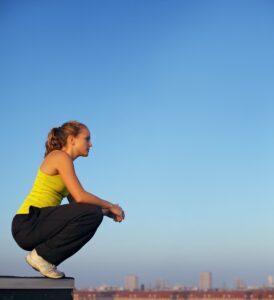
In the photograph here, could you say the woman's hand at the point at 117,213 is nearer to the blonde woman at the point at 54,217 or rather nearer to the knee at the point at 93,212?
the blonde woman at the point at 54,217

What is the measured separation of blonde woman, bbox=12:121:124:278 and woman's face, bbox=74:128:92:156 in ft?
0.30

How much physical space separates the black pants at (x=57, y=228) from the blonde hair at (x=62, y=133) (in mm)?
482

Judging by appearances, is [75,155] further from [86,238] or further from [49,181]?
[86,238]

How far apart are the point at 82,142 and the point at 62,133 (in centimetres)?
16

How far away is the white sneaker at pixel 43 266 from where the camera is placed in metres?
3.72

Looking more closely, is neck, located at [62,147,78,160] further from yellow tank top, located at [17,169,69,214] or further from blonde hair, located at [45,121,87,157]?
yellow tank top, located at [17,169,69,214]

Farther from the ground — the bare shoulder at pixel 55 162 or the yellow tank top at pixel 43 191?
the bare shoulder at pixel 55 162

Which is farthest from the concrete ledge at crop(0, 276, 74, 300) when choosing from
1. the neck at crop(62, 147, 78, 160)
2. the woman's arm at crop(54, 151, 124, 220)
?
the neck at crop(62, 147, 78, 160)

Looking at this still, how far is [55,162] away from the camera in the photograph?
3.84 m

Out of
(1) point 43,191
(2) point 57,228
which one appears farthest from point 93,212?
(1) point 43,191

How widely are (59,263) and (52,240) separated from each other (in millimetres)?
172

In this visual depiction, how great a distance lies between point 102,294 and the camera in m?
148

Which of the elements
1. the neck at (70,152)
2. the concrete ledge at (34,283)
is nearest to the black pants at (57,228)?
the concrete ledge at (34,283)

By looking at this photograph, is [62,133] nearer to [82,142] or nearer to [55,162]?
[82,142]
